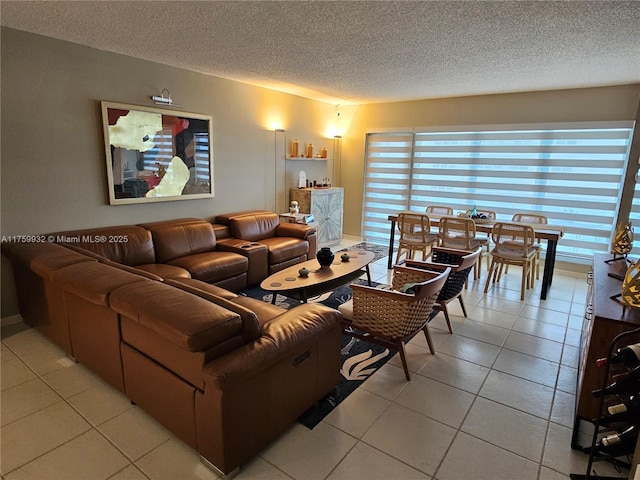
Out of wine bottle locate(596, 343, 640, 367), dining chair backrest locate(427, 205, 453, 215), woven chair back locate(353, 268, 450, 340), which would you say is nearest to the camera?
wine bottle locate(596, 343, 640, 367)

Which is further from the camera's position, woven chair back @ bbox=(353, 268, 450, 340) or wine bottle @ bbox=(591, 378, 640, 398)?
woven chair back @ bbox=(353, 268, 450, 340)

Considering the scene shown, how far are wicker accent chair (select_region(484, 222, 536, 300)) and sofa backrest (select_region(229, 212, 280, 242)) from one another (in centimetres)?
286

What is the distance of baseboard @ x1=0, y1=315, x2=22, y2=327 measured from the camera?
3.30m

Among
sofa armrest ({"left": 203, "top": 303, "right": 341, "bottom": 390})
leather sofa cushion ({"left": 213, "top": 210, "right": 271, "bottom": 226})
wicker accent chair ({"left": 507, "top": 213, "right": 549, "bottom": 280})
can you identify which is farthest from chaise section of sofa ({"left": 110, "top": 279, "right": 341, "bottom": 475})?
wicker accent chair ({"left": 507, "top": 213, "right": 549, "bottom": 280})

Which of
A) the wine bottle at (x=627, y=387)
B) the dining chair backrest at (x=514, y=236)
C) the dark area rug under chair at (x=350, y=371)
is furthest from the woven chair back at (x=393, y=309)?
the dining chair backrest at (x=514, y=236)

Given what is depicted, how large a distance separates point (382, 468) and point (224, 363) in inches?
38.4

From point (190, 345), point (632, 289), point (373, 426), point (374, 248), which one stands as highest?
point (632, 289)

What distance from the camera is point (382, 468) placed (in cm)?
188

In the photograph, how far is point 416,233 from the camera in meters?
5.06

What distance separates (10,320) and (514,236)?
5.16 meters

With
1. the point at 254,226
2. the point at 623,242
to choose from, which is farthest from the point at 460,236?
the point at 254,226

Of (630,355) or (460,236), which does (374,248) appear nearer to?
(460,236)

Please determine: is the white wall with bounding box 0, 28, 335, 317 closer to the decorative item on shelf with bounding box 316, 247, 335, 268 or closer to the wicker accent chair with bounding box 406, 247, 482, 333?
the decorative item on shelf with bounding box 316, 247, 335, 268

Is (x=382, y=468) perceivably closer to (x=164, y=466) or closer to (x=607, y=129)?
(x=164, y=466)
